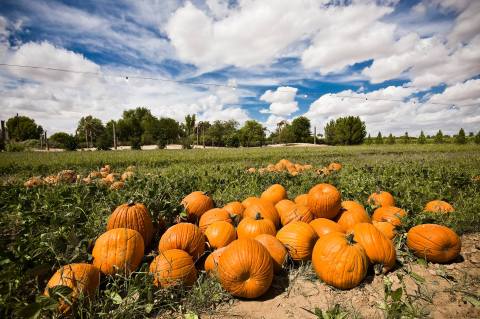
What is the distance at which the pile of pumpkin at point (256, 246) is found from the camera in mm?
2285

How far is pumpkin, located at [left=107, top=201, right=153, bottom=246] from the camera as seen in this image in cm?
283

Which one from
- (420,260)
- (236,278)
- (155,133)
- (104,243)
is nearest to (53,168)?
(104,243)

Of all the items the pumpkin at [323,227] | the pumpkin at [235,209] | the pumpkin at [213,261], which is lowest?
the pumpkin at [213,261]

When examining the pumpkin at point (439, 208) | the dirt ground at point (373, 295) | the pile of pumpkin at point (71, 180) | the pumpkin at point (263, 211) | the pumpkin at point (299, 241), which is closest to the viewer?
the dirt ground at point (373, 295)

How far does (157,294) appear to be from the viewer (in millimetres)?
2211

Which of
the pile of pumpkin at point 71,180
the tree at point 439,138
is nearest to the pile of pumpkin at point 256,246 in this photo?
the pile of pumpkin at point 71,180

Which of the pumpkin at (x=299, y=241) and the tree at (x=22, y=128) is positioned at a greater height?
the tree at (x=22, y=128)

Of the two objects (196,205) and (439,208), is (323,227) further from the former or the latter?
(439,208)

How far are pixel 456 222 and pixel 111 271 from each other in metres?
4.38

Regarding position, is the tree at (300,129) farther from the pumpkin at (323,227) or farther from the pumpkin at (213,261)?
the pumpkin at (213,261)

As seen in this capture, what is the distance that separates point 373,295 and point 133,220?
8.38ft

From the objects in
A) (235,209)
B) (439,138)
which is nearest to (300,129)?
(439,138)

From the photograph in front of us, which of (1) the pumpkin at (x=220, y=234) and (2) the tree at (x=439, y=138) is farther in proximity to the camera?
(2) the tree at (x=439, y=138)

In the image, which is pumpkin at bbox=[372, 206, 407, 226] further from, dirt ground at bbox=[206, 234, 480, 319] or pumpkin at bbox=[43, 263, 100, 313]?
pumpkin at bbox=[43, 263, 100, 313]
